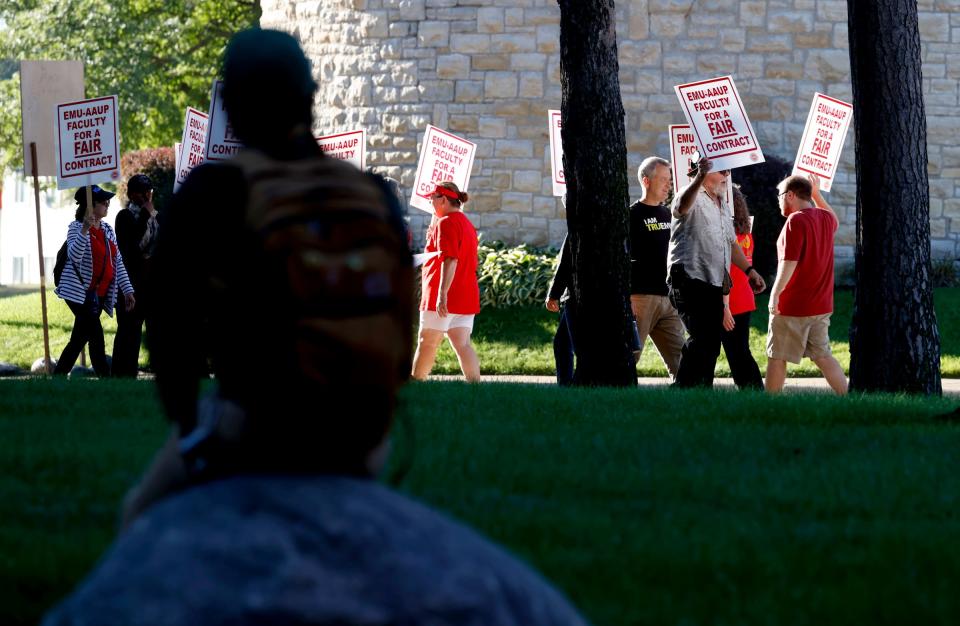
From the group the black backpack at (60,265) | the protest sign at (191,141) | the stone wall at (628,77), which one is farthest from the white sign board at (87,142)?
the stone wall at (628,77)

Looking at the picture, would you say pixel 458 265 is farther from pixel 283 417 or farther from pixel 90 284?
pixel 283 417

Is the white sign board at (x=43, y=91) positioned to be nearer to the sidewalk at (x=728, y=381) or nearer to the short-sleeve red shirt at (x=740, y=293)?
the sidewalk at (x=728, y=381)

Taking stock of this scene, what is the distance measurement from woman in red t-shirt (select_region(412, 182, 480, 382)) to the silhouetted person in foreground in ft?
Result: 29.5

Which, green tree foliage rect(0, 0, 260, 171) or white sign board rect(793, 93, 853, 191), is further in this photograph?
green tree foliage rect(0, 0, 260, 171)

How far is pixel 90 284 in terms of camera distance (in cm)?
1304

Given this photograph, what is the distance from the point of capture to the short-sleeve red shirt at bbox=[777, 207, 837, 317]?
11.0m

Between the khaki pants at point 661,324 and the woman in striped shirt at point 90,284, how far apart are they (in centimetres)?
430

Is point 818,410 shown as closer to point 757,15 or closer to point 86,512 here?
point 86,512

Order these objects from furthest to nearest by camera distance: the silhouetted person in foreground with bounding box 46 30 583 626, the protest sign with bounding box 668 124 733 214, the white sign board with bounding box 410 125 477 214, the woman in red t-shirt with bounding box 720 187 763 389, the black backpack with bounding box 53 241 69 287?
the white sign board with bounding box 410 125 477 214 → the protest sign with bounding box 668 124 733 214 → the black backpack with bounding box 53 241 69 287 → the woman in red t-shirt with bounding box 720 187 763 389 → the silhouetted person in foreground with bounding box 46 30 583 626

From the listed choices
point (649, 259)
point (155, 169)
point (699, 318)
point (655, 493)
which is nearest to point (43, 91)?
point (649, 259)

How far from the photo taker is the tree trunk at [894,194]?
34.8 ft

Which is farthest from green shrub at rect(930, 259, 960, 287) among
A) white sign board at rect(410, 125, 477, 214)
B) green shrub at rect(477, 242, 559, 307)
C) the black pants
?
the black pants

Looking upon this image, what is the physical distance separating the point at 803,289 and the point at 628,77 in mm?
9754

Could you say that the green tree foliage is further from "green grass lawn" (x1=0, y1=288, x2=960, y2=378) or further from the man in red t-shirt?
the man in red t-shirt
